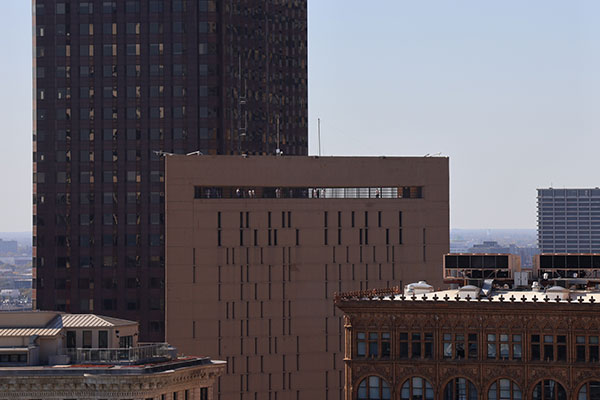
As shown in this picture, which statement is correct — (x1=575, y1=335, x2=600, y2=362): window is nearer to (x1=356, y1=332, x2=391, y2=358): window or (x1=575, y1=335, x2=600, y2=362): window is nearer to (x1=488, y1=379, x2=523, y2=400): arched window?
(x1=488, y1=379, x2=523, y2=400): arched window

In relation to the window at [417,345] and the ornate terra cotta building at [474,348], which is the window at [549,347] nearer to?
the ornate terra cotta building at [474,348]

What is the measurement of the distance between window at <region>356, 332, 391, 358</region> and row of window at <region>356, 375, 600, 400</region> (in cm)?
277

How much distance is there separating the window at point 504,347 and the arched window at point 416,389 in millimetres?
7998

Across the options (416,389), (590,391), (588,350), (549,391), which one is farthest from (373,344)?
(590,391)

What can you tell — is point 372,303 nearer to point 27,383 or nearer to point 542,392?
point 542,392

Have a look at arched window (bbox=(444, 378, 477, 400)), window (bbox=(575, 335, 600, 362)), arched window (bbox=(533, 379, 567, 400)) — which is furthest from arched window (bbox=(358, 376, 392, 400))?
window (bbox=(575, 335, 600, 362))

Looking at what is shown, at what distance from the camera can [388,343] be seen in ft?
651

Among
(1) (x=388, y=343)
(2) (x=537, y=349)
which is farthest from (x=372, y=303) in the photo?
(2) (x=537, y=349)

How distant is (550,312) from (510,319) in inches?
190

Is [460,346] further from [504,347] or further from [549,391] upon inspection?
[549,391]

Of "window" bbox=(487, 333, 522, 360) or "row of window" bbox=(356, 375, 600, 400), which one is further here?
"window" bbox=(487, 333, 522, 360)

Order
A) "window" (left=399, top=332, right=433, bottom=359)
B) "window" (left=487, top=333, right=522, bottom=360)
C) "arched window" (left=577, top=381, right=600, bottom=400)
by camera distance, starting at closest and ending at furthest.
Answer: "arched window" (left=577, top=381, right=600, bottom=400), "window" (left=487, top=333, right=522, bottom=360), "window" (left=399, top=332, right=433, bottom=359)

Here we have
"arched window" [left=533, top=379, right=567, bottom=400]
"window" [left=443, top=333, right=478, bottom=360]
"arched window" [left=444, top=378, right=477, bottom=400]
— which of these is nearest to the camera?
"arched window" [left=533, top=379, right=567, bottom=400]

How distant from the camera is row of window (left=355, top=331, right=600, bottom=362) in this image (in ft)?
632
